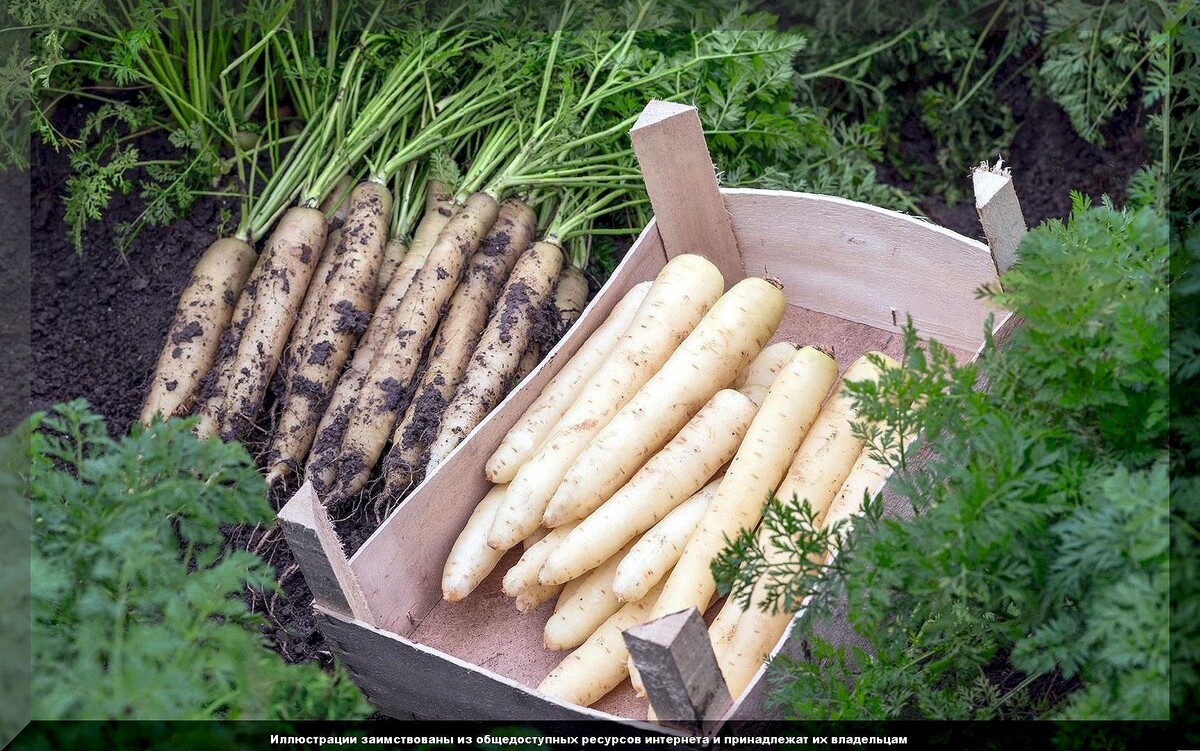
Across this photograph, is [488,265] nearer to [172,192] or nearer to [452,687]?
[172,192]

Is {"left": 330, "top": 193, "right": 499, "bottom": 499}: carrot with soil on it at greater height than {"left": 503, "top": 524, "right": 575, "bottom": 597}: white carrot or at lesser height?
greater

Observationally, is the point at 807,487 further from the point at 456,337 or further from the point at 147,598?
the point at 147,598

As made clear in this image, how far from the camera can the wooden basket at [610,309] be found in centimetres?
209

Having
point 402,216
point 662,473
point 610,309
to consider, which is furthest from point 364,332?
point 662,473

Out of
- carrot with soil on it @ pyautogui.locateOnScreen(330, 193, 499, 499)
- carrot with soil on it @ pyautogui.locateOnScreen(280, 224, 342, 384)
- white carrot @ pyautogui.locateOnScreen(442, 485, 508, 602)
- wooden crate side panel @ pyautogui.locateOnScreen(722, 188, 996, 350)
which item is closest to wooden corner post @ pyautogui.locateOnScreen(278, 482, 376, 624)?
white carrot @ pyautogui.locateOnScreen(442, 485, 508, 602)

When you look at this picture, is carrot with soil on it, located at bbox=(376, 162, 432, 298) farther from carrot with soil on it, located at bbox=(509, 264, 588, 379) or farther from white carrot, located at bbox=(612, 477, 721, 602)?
white carrot, located at bbox=(612, 477, 721, 602)

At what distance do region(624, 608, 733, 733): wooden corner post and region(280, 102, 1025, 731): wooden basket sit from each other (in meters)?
0.05

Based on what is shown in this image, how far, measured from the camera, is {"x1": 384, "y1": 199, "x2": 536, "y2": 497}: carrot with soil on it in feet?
8.72

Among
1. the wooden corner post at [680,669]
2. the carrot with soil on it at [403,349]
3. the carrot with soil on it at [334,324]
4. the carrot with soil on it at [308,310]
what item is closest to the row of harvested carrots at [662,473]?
the wooden corner post at [680,669]

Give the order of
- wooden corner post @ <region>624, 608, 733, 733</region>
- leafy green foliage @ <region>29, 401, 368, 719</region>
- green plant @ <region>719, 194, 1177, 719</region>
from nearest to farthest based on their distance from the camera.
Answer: leafy green foliage @ <region>29, 401, 368, 719</region>, green plant @ <region>719, 194, 1177, 719</region>, wooden corner post @ <region>624, 608, 733, 733</region>

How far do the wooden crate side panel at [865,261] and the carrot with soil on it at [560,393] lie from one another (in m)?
0.34

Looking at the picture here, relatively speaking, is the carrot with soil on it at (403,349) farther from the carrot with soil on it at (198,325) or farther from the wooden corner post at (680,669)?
the wooden corner post at (680,669)

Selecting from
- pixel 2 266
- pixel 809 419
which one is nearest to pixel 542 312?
pixel 809 419

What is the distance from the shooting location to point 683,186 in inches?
105
